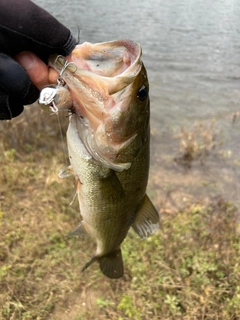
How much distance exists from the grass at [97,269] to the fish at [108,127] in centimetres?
133

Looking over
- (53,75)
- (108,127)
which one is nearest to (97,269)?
(108,127)

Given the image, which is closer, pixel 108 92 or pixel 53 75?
pixel 108 92

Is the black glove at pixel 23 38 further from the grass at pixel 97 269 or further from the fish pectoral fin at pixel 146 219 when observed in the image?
the grass at pixel 97 269

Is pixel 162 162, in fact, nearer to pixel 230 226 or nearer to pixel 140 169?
pixel 230 226

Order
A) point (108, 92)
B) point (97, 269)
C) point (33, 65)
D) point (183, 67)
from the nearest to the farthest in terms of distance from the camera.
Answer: point (108, 92) < point (33, 65) < point (97, 269) < point (183, 67)

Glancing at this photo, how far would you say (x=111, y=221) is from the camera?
224 cm

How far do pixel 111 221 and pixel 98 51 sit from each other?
106 cm

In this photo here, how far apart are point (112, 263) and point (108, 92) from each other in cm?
145

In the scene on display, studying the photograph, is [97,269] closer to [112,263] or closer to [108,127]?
[112,263]

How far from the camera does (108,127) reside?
173 centimetres

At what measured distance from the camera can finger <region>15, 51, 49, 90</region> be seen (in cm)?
172

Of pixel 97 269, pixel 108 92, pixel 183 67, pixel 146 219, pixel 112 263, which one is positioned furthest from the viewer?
pixel 183 67

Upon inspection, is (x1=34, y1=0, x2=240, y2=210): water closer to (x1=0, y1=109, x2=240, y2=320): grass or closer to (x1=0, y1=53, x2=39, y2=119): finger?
(x1=0, y1=109, x2=240, y2=320): grass

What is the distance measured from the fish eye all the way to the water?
3.18m
